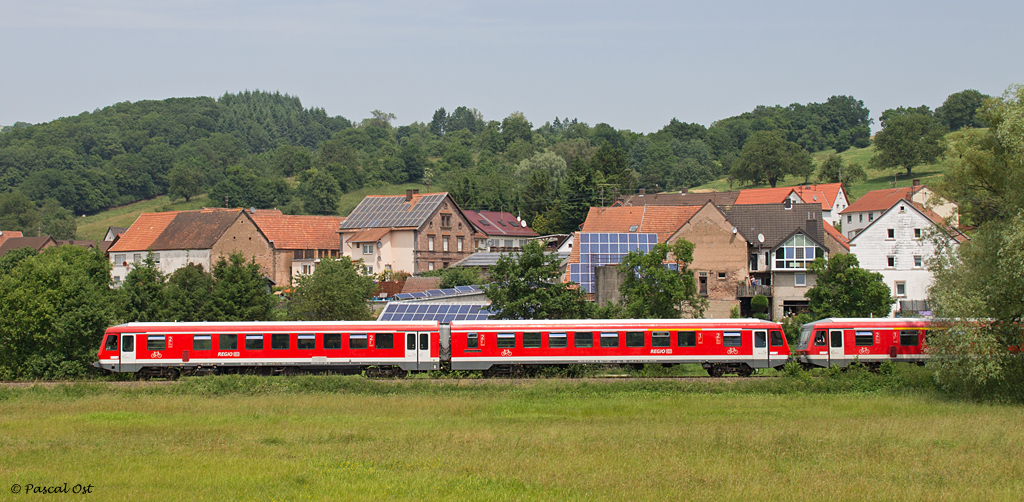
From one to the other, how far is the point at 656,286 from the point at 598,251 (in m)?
16.1

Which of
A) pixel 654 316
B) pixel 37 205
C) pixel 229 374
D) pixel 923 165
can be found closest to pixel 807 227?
pixel 654 316

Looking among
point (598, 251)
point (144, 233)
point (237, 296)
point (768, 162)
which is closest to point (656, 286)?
point (598, 251)

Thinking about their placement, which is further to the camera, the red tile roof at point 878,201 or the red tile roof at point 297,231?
the red tile roof at point 878,201

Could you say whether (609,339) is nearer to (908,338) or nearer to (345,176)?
(908,338)

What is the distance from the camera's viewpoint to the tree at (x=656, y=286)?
46844mm

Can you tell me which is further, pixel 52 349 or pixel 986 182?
pixel 52 349

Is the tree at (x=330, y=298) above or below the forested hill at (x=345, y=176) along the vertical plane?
below

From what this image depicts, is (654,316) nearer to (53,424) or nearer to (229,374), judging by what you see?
(229,374)

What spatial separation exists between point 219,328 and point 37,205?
511 ft

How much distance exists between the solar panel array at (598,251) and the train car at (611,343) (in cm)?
2648

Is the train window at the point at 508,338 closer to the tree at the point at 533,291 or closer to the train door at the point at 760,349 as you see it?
the tree at the point at 533,291

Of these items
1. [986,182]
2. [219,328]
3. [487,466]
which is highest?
[986,182]

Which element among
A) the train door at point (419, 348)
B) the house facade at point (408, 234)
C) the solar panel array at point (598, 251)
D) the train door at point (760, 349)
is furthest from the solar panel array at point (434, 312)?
the house facade at point (408, 234)

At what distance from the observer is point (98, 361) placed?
3594cm
